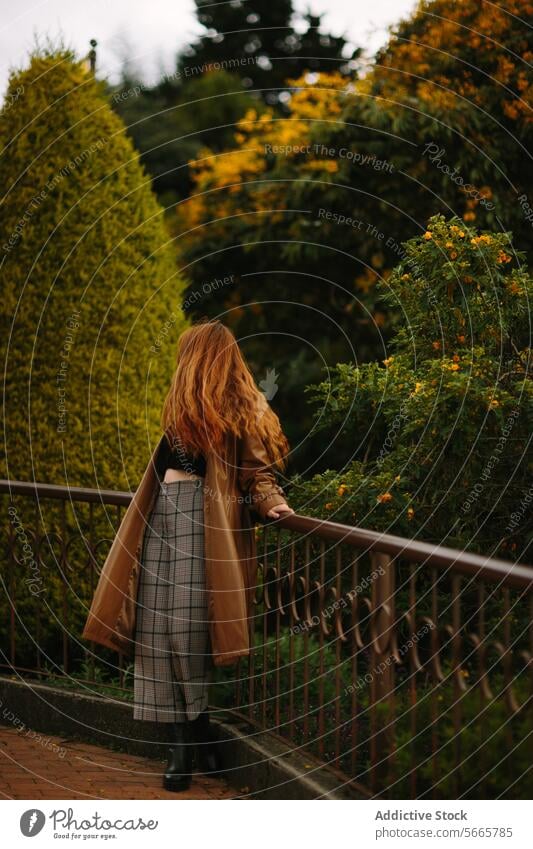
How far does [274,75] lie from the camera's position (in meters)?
20.2

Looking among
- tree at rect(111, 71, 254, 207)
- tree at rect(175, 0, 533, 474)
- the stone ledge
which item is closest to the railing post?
the stone ledge

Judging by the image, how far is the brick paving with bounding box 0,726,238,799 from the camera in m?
4.05

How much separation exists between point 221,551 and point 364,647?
0.75m

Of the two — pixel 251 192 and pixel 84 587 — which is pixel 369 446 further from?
pixel 251 192

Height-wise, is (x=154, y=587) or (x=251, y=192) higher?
(x=251, y=192)

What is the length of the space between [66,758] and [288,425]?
375 inches

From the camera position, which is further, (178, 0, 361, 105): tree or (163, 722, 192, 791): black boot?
(178, 0, 361, 105): tree

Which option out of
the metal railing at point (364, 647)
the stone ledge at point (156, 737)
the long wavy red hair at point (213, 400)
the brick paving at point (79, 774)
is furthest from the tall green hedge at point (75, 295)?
the long wavy red hair at point (213, 400)

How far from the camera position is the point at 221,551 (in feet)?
12.8

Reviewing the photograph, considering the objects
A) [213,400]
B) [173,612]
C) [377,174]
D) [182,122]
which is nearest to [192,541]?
[173,612]

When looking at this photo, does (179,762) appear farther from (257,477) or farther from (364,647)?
(257,477)

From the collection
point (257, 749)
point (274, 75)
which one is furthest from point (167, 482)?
point (274, 75)

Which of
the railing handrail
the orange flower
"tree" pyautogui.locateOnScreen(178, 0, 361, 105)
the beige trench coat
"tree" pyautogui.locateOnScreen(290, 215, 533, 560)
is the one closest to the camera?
the railing handrail

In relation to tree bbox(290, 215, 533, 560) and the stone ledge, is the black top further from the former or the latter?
the stone ledge
